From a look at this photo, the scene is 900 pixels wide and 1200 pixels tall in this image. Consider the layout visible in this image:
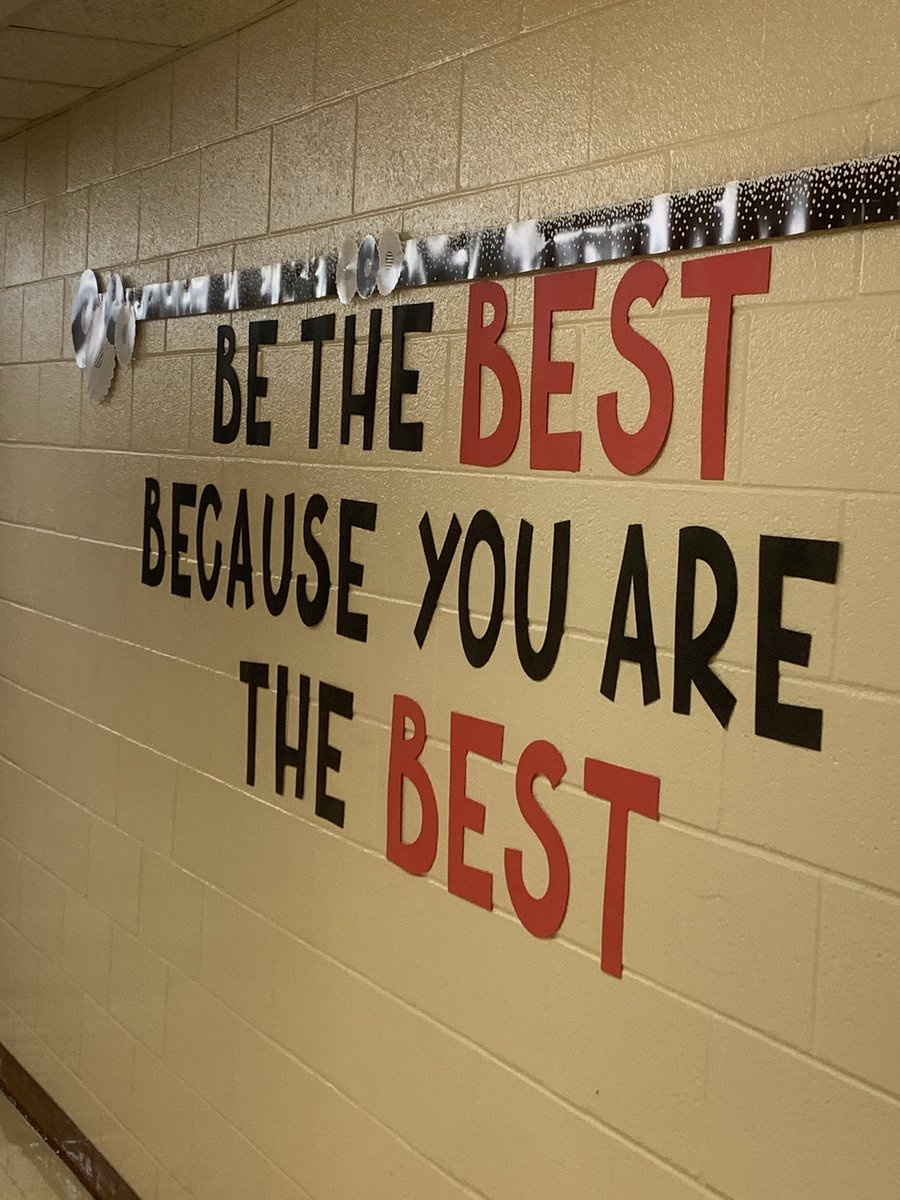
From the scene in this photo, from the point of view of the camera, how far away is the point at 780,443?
1.71m

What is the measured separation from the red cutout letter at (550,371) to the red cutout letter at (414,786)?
516 mm

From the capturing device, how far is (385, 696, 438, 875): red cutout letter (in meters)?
2.29

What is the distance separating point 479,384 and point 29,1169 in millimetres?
2488

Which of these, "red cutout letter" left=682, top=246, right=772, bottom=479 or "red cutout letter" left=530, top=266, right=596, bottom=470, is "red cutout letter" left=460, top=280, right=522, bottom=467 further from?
"red cutout letter" left=682, top=246, right=772, bottom=479

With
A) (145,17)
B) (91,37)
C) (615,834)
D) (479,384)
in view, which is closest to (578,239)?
(479,384)

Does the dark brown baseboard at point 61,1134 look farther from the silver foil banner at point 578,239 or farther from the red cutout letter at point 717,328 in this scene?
the red cutout letter at point 717,328

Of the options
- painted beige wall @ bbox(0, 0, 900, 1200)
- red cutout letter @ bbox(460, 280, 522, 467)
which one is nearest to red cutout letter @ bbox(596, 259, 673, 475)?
painted beige wall @ bbox(0, 0, 900, 1200)

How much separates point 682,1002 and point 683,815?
25 cm

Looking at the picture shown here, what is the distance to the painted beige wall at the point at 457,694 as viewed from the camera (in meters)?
1.64

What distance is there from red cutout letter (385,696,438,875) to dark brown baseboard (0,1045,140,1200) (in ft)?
4.82

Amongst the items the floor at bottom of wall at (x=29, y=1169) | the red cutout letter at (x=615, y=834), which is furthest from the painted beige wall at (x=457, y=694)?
the floor at bottom of wall at (x=29, y=1169)

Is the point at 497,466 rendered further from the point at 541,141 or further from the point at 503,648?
the point at 541,141

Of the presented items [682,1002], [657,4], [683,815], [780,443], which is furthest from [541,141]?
[682,1002]

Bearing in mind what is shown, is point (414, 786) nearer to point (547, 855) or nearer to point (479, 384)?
point (547, 855)
